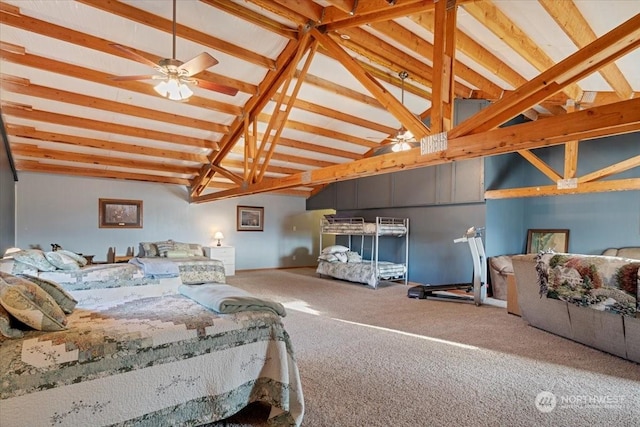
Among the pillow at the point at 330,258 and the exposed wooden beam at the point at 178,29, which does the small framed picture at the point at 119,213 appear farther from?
the exposed wooden beam at the point at 178,29

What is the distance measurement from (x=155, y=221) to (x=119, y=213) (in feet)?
2.70

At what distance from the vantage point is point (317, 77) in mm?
5504

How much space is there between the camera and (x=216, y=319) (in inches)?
89.5

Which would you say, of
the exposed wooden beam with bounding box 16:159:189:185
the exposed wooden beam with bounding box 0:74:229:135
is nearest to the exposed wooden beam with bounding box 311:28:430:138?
the exposed wooden beam with bounding box 0:74:229:135

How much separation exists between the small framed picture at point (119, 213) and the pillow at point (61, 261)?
3.76 meters

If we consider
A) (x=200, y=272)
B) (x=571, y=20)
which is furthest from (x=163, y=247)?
(x=571, y=20)

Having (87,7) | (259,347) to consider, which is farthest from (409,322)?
(87,7)

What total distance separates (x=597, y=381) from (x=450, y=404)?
1399 millimetres

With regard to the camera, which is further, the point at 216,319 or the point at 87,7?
the point at 87,7

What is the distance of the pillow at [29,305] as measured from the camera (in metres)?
1.84

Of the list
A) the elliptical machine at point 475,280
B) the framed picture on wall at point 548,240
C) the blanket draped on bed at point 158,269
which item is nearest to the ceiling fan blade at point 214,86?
the blanket draped on bed at point 158,269

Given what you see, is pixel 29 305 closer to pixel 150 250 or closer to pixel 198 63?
pixel 198 63

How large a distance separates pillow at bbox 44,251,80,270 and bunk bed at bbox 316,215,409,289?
5.06 m

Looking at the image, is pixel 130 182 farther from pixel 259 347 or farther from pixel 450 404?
pixel 450 404
